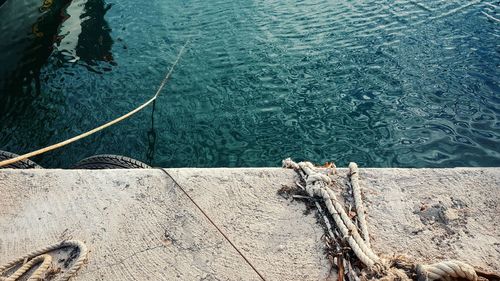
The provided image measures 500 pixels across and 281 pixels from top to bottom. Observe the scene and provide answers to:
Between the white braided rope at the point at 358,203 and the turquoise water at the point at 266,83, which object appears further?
the turquoise water at the point at 266,83

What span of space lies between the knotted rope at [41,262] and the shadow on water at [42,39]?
5412 millimetres

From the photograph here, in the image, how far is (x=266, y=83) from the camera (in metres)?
6.40

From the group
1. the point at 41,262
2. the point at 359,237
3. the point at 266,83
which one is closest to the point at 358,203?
the point at 359,237

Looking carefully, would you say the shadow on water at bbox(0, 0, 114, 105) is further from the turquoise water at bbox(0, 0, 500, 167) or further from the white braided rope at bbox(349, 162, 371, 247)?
the white braided rope at bbox(349, 162, 371, 247)

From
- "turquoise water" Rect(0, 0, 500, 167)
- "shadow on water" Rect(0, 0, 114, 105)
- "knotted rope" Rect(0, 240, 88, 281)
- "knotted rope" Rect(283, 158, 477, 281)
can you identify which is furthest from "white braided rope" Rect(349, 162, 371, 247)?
"shadow on water" Rect(0, 0, 114, 105)

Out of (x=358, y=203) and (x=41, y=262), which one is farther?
(x=358, y=203)

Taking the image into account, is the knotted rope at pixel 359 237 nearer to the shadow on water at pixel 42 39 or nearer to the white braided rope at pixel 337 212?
the white braided rope at pixel 337 212

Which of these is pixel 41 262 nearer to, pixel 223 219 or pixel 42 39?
pixel 223 219

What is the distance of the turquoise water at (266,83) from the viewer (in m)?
5.18

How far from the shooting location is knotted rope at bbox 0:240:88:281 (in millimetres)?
2242

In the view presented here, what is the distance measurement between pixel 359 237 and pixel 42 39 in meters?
9.52

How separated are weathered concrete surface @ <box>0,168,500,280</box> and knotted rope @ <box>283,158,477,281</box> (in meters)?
0.11

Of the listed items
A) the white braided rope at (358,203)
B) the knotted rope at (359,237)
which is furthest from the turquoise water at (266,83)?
the knotted rope at (359,237)

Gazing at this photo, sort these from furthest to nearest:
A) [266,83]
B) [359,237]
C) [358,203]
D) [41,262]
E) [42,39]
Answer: [42,39], [266,83], [358,203], [41,262], [359,237]
